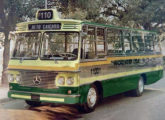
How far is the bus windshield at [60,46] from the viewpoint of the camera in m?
8.27

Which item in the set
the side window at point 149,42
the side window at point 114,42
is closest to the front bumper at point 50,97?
the side window at point 114,42

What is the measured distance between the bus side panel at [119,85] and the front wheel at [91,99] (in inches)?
16.7

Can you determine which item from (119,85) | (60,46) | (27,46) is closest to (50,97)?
(60,46)

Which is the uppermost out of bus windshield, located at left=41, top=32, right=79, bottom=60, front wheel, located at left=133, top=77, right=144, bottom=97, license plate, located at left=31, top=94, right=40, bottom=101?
bus windshield, located at left=41, top=32, right=79, bottom=60

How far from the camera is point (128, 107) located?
959cm

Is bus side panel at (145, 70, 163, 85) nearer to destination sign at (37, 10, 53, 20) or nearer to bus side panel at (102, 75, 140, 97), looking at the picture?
bus side panel at (102, 75, 140, 97)

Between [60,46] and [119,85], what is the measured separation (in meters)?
2.62

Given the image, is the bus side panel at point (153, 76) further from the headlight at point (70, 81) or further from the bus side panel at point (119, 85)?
the headlight at point (70, 81)

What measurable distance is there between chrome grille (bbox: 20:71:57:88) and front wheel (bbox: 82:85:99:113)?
113cm

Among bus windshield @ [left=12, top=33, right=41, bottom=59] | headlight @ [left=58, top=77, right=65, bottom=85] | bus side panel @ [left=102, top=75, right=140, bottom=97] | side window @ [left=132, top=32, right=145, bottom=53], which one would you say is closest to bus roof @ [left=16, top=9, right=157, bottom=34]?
bus windshield @ [left=12, top=33, right=41, bottom=59]

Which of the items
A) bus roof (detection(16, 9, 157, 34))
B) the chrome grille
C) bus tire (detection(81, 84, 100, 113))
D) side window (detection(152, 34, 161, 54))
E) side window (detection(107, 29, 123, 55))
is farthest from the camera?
side window (detection(152, 34, 161, 54))

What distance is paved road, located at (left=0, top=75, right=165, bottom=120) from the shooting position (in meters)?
8.20

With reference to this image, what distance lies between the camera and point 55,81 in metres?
7.98

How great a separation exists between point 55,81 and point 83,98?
2.91 ft
